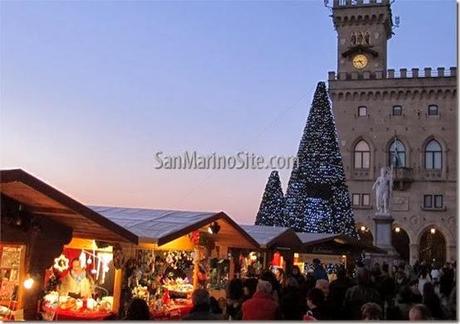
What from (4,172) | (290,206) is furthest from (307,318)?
(290,206)

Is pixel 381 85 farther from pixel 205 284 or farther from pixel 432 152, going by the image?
pixel 205 284

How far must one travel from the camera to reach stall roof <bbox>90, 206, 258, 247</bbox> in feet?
30.5

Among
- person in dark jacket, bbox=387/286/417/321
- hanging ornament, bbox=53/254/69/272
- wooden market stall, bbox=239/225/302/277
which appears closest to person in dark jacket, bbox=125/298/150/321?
person in dark jacket, bbox=387/286/417/321

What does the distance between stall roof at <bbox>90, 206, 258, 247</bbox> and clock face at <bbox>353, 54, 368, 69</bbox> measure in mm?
25112

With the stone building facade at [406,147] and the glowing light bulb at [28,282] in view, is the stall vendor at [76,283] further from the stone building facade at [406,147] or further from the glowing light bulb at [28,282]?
the stone building facade at [406,147]

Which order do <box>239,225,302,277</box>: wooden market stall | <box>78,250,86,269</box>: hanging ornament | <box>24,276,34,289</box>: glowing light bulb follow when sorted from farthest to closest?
<box>239,225,302,277</box>: wooden market stall, <box>78,250,86,269</box>: hanging ornament, <box>24,276,34,289</box>: glowing light bulb

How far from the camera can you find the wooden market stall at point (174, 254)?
32.2 feet

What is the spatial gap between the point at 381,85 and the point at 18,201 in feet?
92.6

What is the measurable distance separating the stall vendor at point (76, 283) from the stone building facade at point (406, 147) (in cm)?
2458

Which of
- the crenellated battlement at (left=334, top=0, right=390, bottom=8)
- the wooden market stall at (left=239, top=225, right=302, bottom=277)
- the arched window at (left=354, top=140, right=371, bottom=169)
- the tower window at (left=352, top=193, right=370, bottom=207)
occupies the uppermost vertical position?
the crenellated battlement at (left=334, top=0, right=390, bottom=8)

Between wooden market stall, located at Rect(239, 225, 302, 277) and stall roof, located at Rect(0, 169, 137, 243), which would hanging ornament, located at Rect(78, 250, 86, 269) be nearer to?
stall roof, located at Rect(0, 169, 137, 243)

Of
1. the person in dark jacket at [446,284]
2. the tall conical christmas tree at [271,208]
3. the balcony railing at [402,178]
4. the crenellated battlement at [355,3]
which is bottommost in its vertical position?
the person in dark jacket at [446,284]

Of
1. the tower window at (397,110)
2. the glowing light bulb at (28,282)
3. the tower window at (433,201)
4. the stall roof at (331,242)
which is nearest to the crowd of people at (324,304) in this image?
the glowing light bulb at (28,282)

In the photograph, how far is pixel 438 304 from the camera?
21.9ft
